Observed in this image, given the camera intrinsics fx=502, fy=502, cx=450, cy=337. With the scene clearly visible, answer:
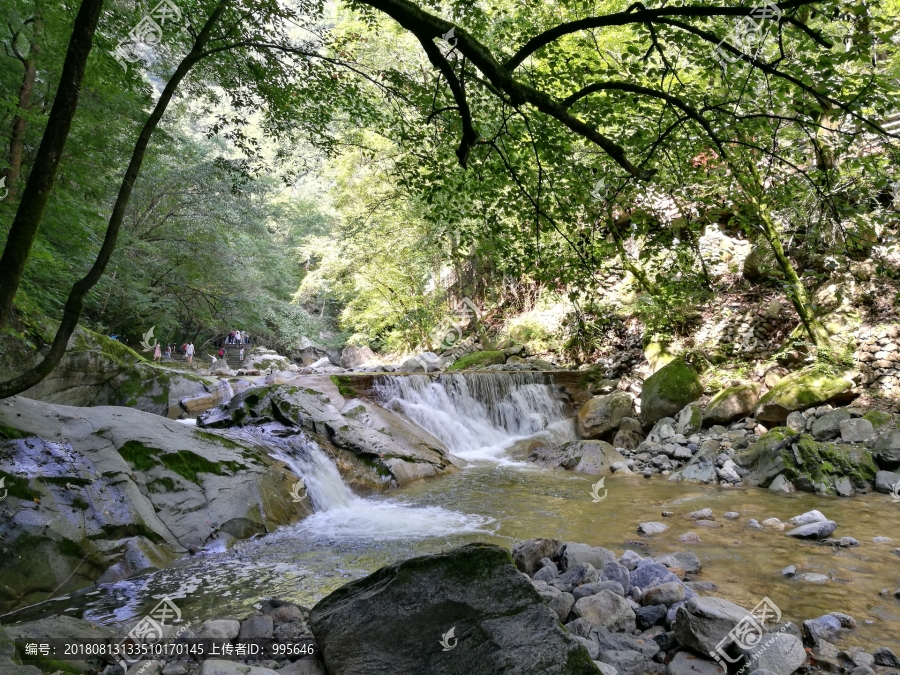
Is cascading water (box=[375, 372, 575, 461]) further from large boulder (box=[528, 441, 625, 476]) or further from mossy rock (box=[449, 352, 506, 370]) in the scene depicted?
mossy rock (box=[449, 352, 506, 370])

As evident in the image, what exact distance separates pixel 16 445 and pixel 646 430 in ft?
33.4

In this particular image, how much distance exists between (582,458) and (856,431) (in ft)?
13.2

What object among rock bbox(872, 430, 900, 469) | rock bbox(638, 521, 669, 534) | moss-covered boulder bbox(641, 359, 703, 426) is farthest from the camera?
moss-covered boulder bbox(641, 359, 703, 426)

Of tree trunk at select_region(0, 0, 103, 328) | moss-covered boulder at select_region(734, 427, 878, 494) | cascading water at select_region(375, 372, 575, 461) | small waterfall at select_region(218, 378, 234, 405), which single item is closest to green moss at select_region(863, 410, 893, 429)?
moss-covered boulder at select_region(734, 427, 878, 494)

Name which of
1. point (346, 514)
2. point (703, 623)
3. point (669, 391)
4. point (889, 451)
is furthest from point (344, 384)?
point (889, 451)

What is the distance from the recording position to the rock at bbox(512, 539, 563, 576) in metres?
3.94

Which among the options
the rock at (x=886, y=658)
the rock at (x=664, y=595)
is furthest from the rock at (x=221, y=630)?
the rock at (x=886, y=658)

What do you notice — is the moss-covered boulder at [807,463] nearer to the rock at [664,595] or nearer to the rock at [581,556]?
→ the rock at [581,556]

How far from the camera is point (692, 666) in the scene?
2.54 metres

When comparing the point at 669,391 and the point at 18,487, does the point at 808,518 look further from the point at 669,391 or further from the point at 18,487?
the point at 18,487

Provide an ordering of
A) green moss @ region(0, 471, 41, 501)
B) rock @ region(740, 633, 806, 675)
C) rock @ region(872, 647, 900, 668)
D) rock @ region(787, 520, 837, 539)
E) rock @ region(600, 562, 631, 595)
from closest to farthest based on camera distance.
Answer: rock @ region(740, 633, 806, 675) → rock @ region(872, 647, 900, 668) → rock @ region(600, 562, 631, 595) → green moss @ region(0, 471, 41, 501) → rock @ region(787, 520, 837, 539)

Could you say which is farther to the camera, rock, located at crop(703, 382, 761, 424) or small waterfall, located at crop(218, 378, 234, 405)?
small waterfall, located at crop(218, 378, 234, 405)

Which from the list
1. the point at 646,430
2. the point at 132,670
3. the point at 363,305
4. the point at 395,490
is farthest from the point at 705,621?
the point at 363,305

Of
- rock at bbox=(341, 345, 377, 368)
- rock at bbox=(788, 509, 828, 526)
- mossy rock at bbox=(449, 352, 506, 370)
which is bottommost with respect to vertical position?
rock at bbox=(788, 509, 828, 526)
